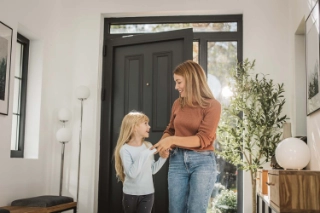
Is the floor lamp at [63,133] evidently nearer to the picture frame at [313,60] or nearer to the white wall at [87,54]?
the white wall at [87,54]

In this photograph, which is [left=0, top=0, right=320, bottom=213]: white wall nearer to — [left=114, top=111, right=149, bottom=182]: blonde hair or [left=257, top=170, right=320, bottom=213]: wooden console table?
[left=114, top=111, right=149, bottom=182]: blonde hair

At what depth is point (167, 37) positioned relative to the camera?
15.9 ft

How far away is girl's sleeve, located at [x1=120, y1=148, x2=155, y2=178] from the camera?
328 centimetres

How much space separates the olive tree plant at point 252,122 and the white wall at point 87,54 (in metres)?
0.29

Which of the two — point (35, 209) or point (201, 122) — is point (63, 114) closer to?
point (35, 209)

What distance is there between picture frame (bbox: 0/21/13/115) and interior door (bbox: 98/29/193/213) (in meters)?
1.29

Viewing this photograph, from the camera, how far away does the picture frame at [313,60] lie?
334cm

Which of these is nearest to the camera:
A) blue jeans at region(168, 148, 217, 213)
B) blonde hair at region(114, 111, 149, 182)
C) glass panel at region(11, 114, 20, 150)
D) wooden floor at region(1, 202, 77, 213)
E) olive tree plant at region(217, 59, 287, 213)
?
blue jeans at region(168, 148, 217, 213)

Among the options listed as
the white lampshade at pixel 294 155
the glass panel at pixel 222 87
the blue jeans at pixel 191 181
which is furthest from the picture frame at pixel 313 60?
Result: the glass panel at pixel 222 87

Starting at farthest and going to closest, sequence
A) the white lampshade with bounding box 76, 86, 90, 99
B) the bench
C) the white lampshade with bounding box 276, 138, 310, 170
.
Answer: the white lampshade with bounding box 76, 86, 90, 99, the bench, the white lampshade with bounding box 276, 138, 310, 170

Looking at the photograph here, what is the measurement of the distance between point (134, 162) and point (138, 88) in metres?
1.80

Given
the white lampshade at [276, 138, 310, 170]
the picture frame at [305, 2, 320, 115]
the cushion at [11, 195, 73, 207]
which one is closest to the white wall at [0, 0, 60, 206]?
the cushion at [11, 195, 73, 207]

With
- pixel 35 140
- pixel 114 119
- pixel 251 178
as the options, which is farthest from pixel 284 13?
pixel 35 140

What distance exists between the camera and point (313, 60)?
350 cm
